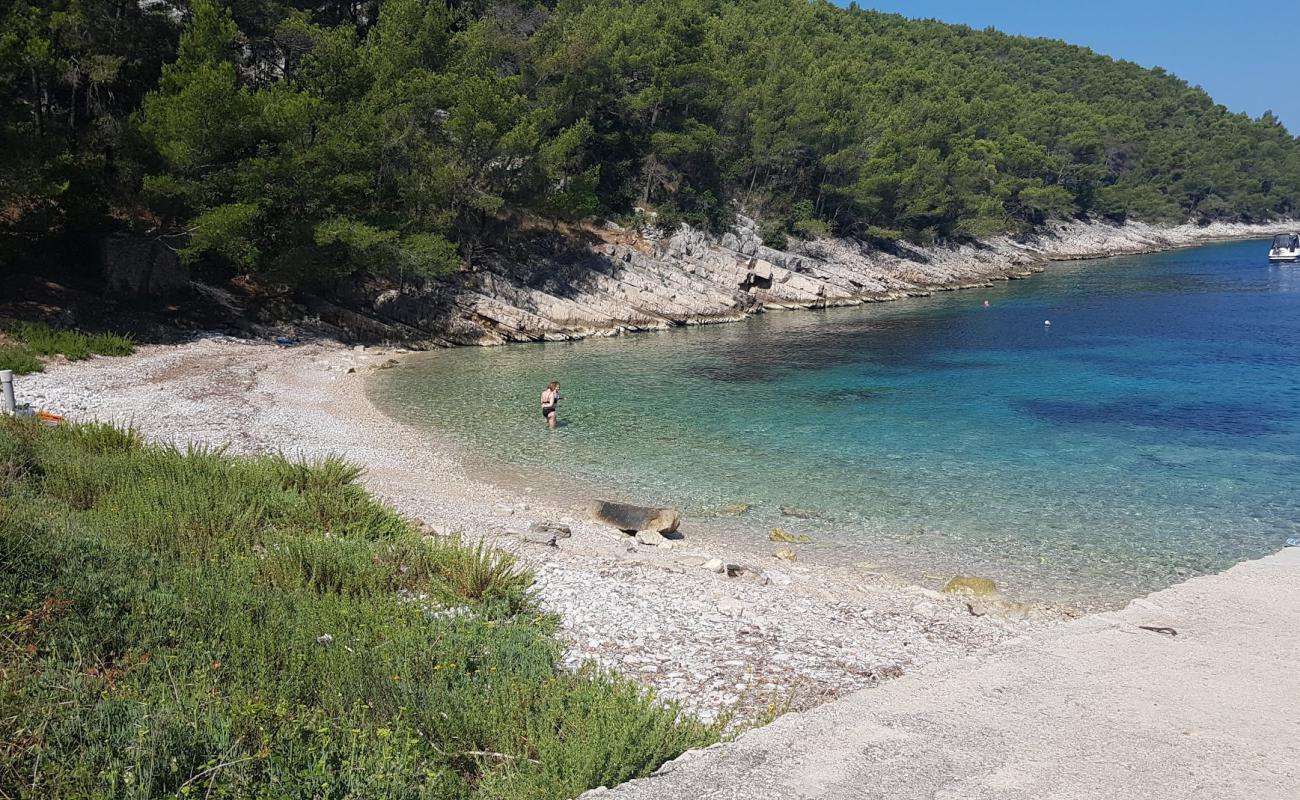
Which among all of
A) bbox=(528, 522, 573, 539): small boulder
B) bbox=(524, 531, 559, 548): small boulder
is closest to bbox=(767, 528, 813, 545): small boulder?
bbox=(528, 522, 573, 539): small boulder

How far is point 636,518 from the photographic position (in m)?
14.2

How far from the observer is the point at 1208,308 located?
159ft

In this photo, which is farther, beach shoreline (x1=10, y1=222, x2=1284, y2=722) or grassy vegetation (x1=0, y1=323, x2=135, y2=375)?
grassy vegetation (x1=0, y1=323, x2=135, y2=375)

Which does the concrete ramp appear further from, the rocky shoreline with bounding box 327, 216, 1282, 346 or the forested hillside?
the rocky shoreline with bounding box 327, 216, 1282, 346

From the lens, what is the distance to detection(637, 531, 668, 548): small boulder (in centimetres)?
1339

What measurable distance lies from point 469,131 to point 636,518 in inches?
1186

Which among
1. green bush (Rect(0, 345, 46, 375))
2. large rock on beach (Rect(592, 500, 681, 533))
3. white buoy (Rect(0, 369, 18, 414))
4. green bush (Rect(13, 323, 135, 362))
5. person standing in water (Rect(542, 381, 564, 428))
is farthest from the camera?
Answer: green bush (Rect(13, 323, 135, 362))

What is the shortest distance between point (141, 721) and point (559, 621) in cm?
444

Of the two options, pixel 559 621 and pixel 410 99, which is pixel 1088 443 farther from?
pixel 410 99

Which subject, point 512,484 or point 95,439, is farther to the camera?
point 512,484

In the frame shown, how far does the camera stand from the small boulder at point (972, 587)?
445 inches

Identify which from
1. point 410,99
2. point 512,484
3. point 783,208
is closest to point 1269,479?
point 512,484

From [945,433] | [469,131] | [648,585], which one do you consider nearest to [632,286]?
[469,131]

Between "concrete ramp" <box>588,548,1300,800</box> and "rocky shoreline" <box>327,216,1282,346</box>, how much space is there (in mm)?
32486
